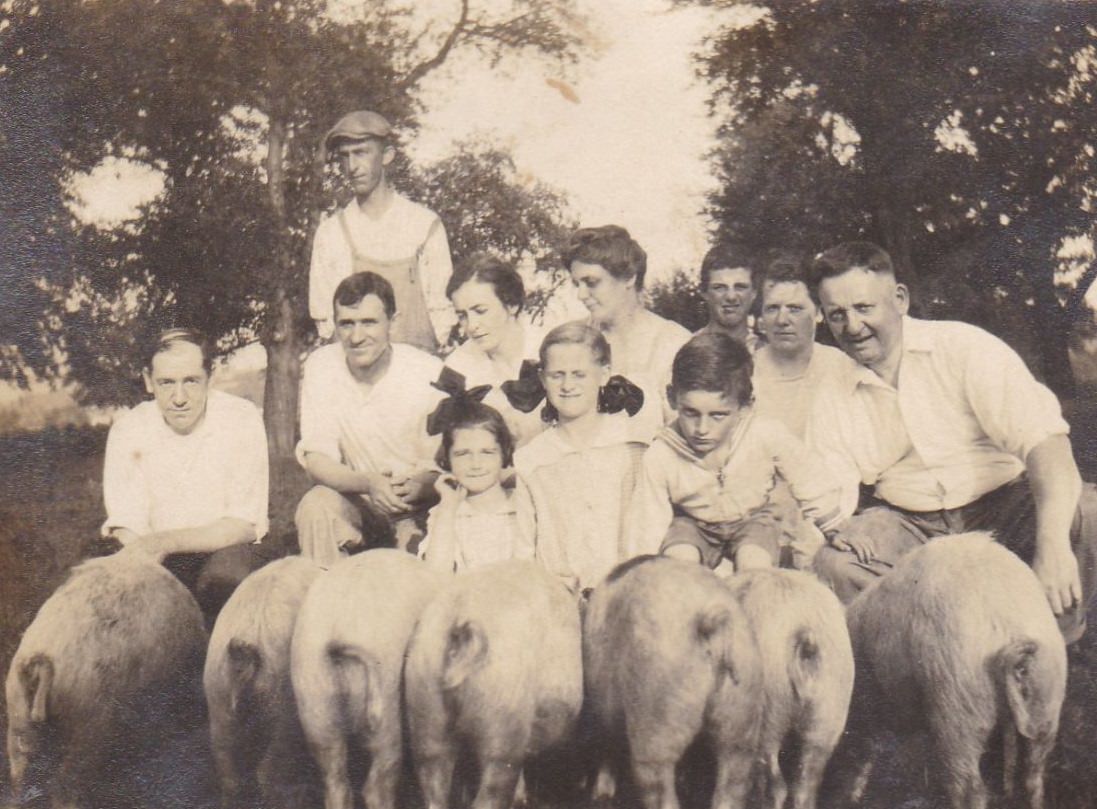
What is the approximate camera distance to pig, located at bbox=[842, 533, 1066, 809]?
309 centimetres

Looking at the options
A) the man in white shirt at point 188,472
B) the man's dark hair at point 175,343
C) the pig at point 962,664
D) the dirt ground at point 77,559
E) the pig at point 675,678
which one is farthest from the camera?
the man's dark hair at point 175,343

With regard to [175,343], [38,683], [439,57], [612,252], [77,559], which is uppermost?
[439,57]

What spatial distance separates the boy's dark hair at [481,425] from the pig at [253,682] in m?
0.49

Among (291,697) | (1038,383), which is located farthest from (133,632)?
(1038,383)

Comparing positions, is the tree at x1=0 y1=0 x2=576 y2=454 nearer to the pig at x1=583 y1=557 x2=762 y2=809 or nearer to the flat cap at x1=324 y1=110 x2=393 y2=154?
the flat cap at x1=324 y1=110 x2=393 y2=154

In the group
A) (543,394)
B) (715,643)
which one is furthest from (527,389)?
(715,643)

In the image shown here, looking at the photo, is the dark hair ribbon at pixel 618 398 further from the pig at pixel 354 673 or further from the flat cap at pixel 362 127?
the flat cap at pixel 362 127

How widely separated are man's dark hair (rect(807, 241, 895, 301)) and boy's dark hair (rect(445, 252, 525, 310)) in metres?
0.82

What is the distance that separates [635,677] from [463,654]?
41cm

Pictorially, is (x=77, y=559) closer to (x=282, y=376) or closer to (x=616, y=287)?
(x=282, y=376)

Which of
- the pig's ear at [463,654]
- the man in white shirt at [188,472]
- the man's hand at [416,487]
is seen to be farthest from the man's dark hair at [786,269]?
the man in white shirt at [188,472]

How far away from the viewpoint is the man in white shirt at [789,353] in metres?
3.56

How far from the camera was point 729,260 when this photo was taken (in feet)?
12.0

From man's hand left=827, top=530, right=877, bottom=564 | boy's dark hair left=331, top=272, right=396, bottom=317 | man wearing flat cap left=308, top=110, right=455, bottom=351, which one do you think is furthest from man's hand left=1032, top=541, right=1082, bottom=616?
boy's dark hair left=331, top=272, right=396, bottom=317
